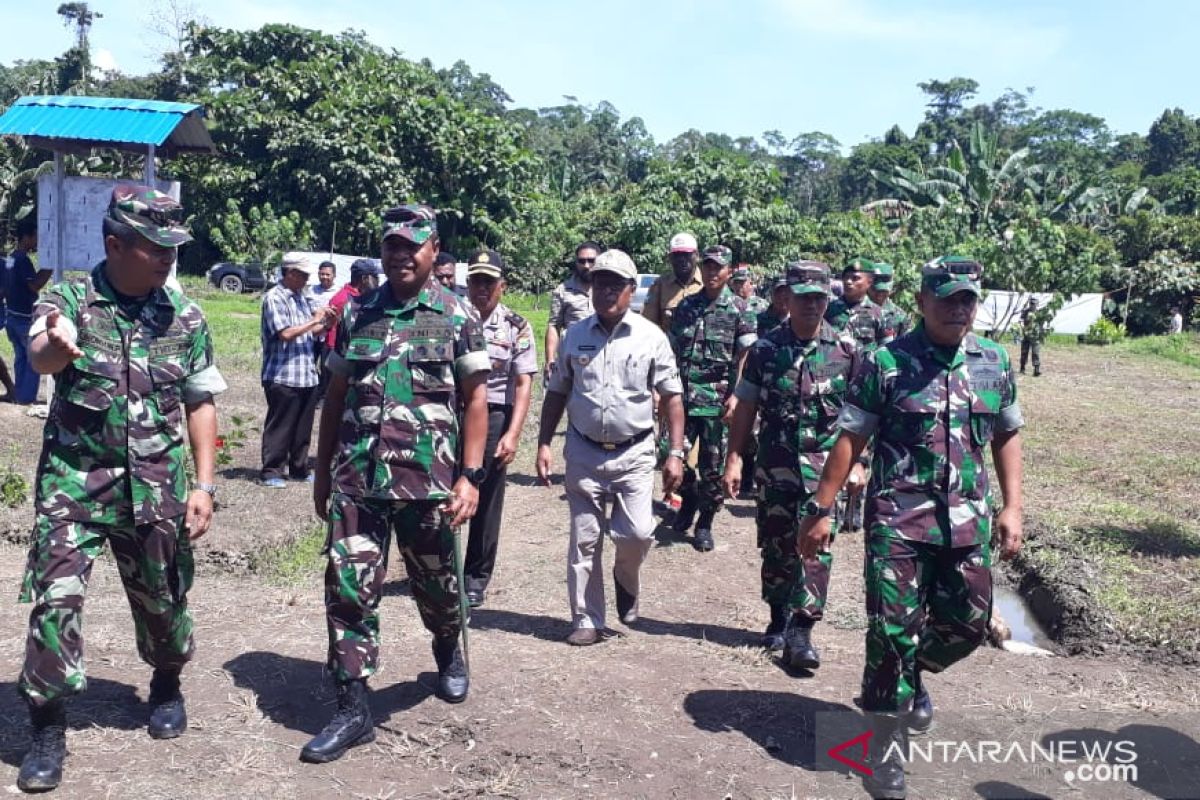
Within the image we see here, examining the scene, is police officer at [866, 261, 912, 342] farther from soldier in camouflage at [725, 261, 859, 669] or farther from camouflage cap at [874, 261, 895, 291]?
soldier in camouflage at [725, 261, 859, 669]

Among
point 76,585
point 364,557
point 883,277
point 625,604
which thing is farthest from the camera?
point 883,277

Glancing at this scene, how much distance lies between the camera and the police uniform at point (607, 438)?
5492 mm

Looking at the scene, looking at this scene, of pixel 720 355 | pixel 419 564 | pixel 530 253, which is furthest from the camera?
pixel 530 253

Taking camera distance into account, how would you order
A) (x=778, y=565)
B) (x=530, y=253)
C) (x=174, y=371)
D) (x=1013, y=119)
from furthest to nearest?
(x=1013, y=119) → (x=530, y=253) → (x=778, y=565) → (x=174, y=371)

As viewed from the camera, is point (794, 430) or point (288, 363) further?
point (288, 363)

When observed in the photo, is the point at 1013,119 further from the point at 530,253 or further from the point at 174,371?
the point at 174,371

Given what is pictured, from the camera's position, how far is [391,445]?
4191 millimetres

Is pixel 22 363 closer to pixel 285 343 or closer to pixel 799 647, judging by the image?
pixel 285 343

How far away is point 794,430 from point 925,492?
4.26 feet

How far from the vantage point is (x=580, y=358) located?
5551 mm

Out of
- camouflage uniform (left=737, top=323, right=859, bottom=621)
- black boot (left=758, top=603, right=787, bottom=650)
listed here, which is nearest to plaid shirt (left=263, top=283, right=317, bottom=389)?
Result: camouflage uniform (left=737, top=323, right=859, bottom=621)

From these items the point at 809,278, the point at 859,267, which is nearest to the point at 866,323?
the point at 859,267

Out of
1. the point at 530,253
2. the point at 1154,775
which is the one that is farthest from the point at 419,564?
the point at 530,253

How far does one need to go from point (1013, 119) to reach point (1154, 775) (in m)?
105
